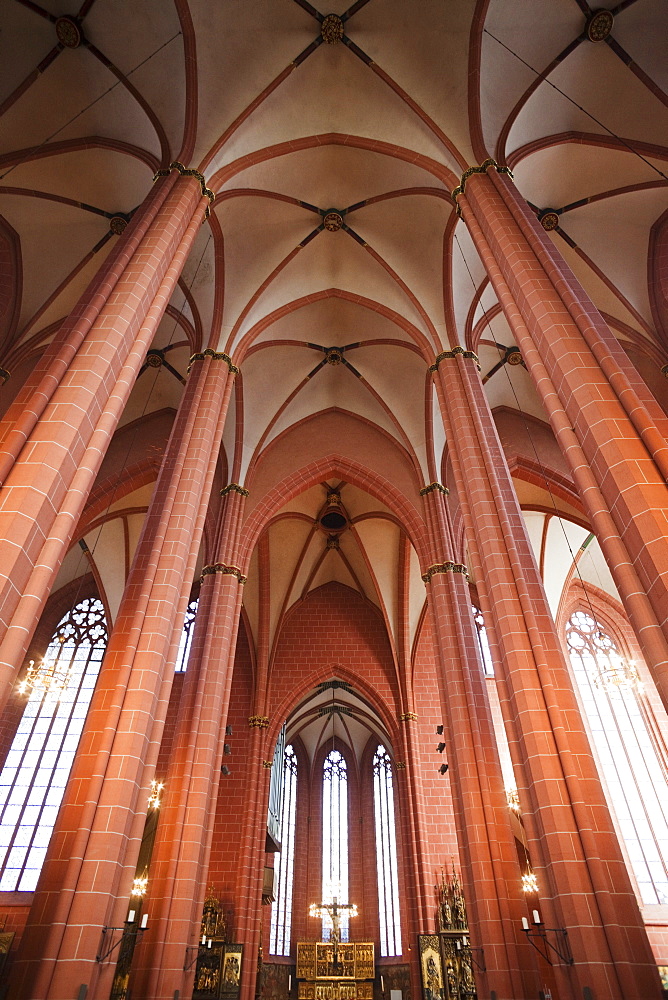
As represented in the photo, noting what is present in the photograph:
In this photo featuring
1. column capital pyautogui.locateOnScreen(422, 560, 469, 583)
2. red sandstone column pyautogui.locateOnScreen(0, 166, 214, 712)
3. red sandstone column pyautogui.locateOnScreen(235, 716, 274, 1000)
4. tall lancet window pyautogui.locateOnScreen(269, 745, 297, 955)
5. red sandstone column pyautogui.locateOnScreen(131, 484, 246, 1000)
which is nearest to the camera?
red sandstone column pyautogui.locateOnScreen(0, 166, 214, 712)

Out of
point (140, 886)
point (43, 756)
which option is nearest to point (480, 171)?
point (140, 886)

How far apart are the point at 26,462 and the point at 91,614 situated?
15494 millimetres

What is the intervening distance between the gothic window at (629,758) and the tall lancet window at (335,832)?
33.7 feet

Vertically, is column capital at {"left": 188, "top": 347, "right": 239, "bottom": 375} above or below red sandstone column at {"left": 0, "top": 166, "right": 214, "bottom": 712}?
above

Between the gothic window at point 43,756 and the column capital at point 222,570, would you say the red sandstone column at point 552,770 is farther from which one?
the gothic window at point 43,756

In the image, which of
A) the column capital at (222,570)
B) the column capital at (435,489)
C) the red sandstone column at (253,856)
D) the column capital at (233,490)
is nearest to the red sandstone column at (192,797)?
the column capital at (222,570)

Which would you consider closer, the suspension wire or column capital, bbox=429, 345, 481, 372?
the suspension wire

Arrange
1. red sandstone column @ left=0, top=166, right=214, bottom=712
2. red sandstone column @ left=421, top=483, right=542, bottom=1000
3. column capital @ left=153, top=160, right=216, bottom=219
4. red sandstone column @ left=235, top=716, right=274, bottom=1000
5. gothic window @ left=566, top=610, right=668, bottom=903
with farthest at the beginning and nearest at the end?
1. gothic window @ left=566, top=610, right=668, bottom=903
2. red sandstone column @ left=235, top=716, right=274, bottom=1000
3. column capital @ left=153, top=160, right=216, bottom=219
4. red sandstone column @ left=421, top=483, right=542, bottom=1000
5. red sandstone column @ left=0, top=166, right=214, bottom=712

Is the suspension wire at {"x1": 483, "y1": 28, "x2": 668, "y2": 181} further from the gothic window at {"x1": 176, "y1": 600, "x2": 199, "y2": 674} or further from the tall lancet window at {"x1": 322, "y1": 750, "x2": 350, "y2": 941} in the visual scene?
the tall lancet window at {"x1": 322, "y1": 750, "x2": 350, "y2": 941}

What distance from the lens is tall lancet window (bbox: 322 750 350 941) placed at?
73.3 feet

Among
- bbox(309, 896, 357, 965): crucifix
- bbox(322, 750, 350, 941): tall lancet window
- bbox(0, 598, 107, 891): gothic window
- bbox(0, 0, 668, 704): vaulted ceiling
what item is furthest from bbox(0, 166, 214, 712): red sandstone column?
bbox(322, 750, 350, 941): tall lancet window

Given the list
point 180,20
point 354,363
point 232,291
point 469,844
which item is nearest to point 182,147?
point 180,20

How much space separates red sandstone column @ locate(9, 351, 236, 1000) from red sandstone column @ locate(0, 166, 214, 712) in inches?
94.4

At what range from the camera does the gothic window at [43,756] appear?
15062 millimetres
